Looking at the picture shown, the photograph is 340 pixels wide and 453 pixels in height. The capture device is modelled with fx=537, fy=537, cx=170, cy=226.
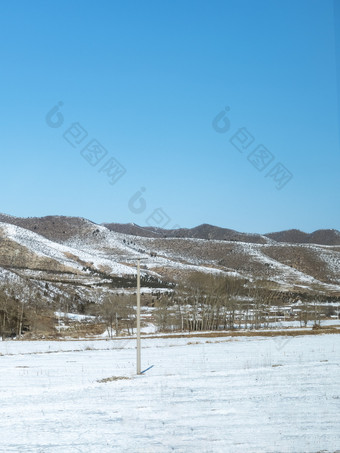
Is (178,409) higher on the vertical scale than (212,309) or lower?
lower

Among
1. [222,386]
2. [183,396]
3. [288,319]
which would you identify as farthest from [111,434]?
[288,319]

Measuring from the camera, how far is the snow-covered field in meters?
11.6

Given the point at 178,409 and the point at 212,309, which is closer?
the point at 178,409

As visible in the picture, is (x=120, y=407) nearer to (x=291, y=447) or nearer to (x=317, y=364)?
(x=291, y=447)

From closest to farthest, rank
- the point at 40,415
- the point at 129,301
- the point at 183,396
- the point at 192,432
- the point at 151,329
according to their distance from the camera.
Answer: the point at 192,432 → the point at 40,415 → the point at 183,396 → the point at 151,329 → the point at 129,301

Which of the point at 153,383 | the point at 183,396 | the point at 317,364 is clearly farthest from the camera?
the point at 317,364

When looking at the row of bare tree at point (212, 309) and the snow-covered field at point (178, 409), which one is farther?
the row of bare tree at point (212, 309)

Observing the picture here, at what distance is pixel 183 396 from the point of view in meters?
17.8

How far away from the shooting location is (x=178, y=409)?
15422mm

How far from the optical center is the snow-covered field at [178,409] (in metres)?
11.6

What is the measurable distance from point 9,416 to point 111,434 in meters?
4.27

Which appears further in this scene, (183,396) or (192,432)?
(183,396)

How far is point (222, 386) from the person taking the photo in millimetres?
19891

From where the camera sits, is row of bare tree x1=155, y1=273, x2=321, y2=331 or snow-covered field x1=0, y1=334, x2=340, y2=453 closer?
snow-covered field x1=0, y1=334, x2=340, y2=453
